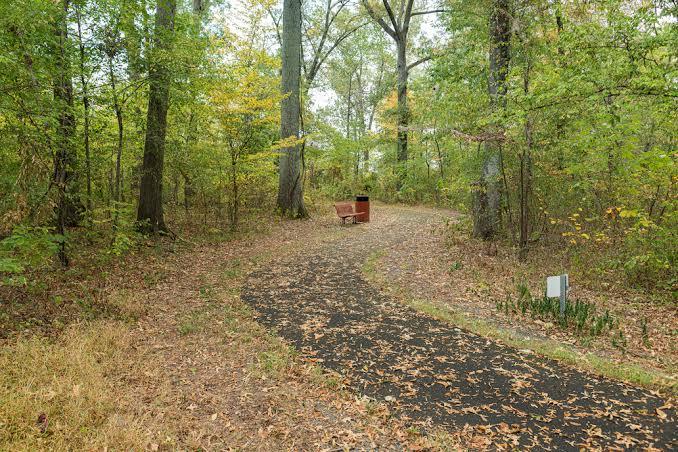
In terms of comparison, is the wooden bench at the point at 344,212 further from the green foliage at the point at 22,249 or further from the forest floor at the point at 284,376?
the green foliage at the point at 22,249

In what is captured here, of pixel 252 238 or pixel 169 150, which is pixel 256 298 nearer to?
pixel 252 238

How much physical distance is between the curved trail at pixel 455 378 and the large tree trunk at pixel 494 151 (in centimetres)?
458

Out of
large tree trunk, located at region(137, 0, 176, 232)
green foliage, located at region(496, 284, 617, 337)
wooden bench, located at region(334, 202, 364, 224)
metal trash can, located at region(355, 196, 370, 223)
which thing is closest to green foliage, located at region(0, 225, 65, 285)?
large tree trunk, located at region(137, 0, 176, 232)

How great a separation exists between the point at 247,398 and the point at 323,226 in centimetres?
969

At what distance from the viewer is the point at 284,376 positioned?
13.8ft

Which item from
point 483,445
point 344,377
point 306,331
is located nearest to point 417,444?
point 483,445

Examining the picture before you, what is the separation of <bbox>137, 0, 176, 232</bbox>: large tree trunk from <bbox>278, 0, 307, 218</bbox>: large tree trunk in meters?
4.73

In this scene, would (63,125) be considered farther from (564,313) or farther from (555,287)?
(564,313)

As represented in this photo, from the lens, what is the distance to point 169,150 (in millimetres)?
10336

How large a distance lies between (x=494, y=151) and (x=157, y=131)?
781 centimetres

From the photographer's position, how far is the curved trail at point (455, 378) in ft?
11.1

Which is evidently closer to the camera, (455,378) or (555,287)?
(455,378)

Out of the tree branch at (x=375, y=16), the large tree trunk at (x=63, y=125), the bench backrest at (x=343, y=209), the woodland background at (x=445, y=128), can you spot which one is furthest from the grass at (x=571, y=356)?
the tree branch at (x=375, y=16)

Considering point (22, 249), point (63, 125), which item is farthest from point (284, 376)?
point (63, 125)
